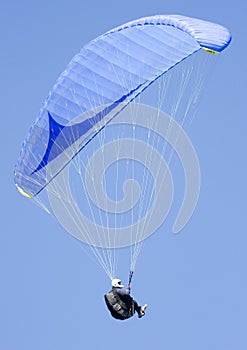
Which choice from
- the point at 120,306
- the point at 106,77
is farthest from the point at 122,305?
the point at 106,77

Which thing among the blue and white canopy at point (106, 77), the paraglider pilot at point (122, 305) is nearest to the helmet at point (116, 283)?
the paraglider pilot at point (122, 305)

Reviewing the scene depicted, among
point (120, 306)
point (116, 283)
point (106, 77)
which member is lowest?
point (120, 306)

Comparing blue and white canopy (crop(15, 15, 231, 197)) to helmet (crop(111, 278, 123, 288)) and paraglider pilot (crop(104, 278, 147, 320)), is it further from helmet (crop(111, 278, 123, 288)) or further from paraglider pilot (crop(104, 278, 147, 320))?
paraglider pilot (crop(104, 278, 147, 320))

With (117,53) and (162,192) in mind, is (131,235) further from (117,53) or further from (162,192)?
(117,53)

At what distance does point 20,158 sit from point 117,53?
10.0 ft

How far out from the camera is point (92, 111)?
29.1 meters

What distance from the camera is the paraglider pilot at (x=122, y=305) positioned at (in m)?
27.5

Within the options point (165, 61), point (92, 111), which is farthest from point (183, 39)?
point (92, 111)

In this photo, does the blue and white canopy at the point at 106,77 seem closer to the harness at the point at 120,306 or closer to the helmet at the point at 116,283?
the helmet at the point at 116,283

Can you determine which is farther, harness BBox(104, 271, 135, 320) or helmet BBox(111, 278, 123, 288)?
helmet BBox(111, 278, 123, 288)

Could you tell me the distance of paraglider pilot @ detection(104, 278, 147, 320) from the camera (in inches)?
1081

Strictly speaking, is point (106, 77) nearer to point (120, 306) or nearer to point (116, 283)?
point (116, 283)

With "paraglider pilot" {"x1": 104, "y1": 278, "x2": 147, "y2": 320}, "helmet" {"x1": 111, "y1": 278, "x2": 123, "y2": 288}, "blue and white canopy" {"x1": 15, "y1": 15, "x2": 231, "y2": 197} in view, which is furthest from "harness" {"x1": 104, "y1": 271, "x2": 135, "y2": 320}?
"blue and white canopy" {"x1": 15, "y1": 15, "x2": 231, "y2": 197}

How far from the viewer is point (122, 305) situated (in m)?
27.5
